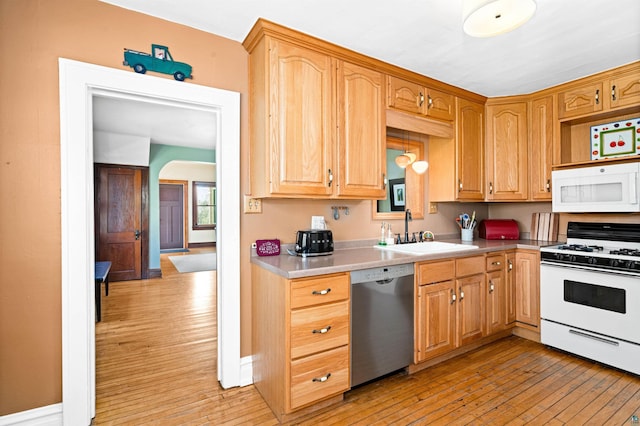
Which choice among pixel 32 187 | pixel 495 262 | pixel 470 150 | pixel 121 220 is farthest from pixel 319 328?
pixel 121 220

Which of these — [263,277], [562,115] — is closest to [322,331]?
[263,277]

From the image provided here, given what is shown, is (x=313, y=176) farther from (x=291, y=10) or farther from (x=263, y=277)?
(x=291, y=10)

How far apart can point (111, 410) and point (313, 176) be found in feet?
6.56

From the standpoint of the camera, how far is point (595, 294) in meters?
2.52

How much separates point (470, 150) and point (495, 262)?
1170mm

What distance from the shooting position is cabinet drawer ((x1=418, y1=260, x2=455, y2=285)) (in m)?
2.37

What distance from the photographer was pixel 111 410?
200 cm

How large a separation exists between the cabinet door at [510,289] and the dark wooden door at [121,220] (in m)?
5.77

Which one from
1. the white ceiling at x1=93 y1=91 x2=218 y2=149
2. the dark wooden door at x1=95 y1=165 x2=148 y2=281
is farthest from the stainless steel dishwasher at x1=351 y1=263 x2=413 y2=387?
the dark wooden door at x1=95 y1=165 x2=148 y2=281

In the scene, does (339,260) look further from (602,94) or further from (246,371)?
(602,94)

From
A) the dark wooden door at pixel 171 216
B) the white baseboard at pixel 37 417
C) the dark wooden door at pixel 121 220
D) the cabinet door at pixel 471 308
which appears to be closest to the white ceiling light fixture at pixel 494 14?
the cabinet door at pixel 471 308

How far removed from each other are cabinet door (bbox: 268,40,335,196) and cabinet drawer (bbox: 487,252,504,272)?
1656 millimetres

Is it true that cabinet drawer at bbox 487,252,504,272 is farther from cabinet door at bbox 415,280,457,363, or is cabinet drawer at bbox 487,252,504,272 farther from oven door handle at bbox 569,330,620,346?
oven door handle at bbox 569,330,620,346

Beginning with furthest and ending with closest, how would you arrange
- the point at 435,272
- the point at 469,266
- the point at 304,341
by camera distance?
the point at 469,266 < the point at 435,272 < the point at 304,341
